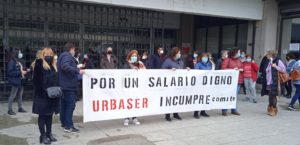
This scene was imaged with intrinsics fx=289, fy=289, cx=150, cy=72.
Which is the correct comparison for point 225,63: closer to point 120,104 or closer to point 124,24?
point 120,104

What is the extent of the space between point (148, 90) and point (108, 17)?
20.6ft

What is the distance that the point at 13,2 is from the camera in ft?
31.8

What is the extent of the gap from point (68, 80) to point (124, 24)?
694 cm

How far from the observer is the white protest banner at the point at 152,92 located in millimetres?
6051

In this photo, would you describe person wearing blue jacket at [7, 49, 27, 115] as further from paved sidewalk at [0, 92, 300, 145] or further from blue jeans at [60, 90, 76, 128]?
blue jeans at [60, 90, 76, 128]

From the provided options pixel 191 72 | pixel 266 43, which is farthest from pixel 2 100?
pixel 266 43

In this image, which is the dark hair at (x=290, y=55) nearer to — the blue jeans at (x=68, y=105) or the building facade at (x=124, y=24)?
the building facade at (x=124, y=24)

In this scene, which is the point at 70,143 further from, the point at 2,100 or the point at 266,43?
the point at 266,43

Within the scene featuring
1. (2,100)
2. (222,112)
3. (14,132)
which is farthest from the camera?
(2,100)

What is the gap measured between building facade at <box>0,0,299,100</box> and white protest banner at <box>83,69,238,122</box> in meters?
3.65

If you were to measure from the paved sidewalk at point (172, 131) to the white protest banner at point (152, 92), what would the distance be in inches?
13.5

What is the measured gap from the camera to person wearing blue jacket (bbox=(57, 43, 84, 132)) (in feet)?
18.6

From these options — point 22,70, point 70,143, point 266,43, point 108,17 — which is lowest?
point 70,143

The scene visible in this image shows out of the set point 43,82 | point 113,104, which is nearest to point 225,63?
point 113,104
